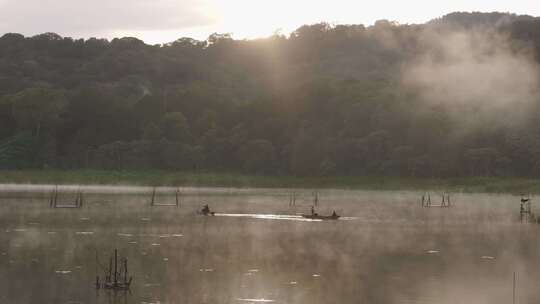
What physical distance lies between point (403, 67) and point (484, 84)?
41669 mm

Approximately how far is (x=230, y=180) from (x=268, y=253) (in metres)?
79.6

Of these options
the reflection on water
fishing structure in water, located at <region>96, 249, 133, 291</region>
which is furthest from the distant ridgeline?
fishing structure in water, located at <region>96, 249, 133, 291</region>

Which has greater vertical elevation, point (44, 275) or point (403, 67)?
point (403, 67)

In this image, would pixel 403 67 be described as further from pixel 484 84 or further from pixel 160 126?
pixel 160 126

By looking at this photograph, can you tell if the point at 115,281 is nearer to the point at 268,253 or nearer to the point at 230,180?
the point at 268,253

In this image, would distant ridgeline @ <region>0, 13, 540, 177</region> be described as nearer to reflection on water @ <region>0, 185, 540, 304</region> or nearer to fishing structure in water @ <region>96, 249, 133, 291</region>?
reflection on water @ <region>0, 185, 540, 304</region>

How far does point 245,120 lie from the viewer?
15238cm

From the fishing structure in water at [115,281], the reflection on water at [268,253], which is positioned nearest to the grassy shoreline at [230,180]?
the reflection on water at [268,253]

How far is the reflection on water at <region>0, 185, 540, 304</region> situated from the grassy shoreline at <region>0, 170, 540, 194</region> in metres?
33.9

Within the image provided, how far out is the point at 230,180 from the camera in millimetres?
131250

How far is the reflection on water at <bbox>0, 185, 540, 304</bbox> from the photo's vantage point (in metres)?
39.0

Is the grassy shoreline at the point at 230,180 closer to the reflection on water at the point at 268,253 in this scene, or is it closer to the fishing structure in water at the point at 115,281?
the reflection on water at the point at 268,253

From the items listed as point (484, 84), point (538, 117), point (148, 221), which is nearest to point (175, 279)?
point (148, 221)

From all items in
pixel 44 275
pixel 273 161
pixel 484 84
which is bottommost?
pixel 44 275
